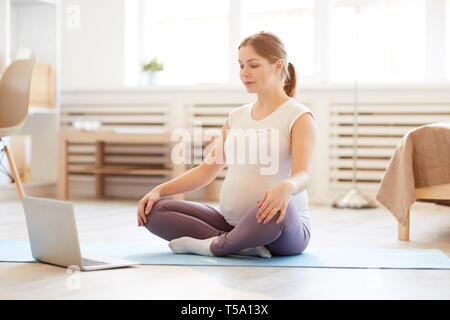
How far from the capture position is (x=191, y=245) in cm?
208

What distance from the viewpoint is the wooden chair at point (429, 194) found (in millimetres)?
2682

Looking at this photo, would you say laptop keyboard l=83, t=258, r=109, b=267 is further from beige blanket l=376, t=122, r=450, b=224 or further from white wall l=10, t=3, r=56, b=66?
white wall l=10, t=3, r=56, b=66

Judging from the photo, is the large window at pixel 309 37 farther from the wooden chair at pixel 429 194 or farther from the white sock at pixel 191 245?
the white sock at pixel 191 245

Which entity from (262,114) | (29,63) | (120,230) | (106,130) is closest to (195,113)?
(106,130)

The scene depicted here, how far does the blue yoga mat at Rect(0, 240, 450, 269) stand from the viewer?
1.96 m

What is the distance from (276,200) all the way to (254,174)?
0.97ft

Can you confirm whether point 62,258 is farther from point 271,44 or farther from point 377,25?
point 377,25

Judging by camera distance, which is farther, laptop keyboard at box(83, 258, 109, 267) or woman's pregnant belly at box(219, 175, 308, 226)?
woman's pregnant belly at box(219, 175, 308, 226)

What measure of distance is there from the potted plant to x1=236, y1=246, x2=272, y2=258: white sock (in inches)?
118

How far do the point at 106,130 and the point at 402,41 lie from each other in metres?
2.13

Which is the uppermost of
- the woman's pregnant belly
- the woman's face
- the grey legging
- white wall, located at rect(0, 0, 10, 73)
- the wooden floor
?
white wall, located at rect(0, 0, 10, 73)

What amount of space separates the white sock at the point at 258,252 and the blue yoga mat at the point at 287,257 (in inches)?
0.6

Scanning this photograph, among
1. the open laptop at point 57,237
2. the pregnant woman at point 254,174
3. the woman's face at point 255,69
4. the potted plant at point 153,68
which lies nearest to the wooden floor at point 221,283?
the open laptop at point 57,237

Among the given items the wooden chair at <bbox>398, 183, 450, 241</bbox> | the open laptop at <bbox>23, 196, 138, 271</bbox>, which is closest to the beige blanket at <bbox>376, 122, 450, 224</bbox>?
the wooden chair at <bbox>398, 183, 450, 241</bbox>
